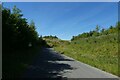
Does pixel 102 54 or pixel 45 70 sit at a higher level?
pixel 102 54

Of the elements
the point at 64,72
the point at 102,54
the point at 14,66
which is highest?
the point at 102,54

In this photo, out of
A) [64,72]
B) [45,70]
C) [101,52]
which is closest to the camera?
→ [64,72]

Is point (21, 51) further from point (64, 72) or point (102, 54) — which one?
point (64, 72)

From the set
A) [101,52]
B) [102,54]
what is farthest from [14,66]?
[101,52]

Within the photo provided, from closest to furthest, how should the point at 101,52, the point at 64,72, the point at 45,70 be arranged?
the point at 64,72 < the point at 45,70 < the point at 101,52

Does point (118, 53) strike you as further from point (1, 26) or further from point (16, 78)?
point (16, 78)

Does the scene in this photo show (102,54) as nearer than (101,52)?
Yes

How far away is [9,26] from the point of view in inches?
1051

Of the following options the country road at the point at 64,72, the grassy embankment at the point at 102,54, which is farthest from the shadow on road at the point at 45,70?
the grassy embankment at the point at 102,54

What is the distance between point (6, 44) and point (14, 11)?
15092mm

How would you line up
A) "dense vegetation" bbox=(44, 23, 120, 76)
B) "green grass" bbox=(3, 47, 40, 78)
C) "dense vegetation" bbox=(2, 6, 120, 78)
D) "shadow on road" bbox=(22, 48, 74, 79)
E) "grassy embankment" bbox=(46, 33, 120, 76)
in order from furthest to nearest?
"dense vegetation" bbox=(44, 23, 120, 76) → "grassy embankment" bbox=(46, 33, 120, 76) → "dense vegetation" bbox=(2, 6, 120, 78) → "shadow on road" bbox=(22, 48, 74, 79) → "green grass" bbox=(3, 47, 40, 78)

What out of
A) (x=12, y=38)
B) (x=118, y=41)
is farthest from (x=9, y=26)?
(x=118, y=41)

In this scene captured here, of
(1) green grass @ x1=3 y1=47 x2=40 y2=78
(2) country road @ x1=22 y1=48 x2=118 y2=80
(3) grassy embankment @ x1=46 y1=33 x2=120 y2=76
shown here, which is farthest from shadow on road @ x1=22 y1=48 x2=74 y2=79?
(3) grassy embankment @ x1=46 y1=33 x2=120 y2=76

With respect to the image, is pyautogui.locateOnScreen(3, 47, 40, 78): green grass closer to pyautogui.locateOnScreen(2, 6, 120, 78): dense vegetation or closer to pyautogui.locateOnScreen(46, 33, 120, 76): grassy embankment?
pyautogui.locateOnScreen(2, 6, 120, 78): dense vegetation
